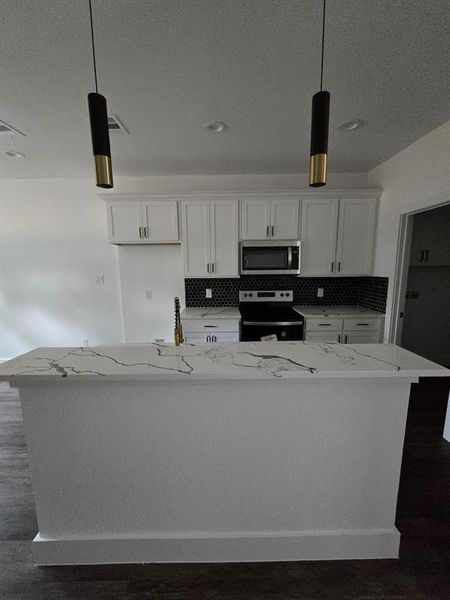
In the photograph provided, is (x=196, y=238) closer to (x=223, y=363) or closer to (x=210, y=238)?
(x=210, y=238)

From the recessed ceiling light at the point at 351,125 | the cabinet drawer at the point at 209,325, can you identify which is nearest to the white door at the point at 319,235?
the recessed ceiling light at the point at 351,125

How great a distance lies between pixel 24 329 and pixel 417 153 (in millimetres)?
5179

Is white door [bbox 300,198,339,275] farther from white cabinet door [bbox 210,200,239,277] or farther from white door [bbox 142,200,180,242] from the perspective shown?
white door [bbox 142,200,180,242]

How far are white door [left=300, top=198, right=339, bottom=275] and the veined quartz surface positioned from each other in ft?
6.23

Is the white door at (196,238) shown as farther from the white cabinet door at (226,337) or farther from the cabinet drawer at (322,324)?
the cabinet drawer at (322,324)

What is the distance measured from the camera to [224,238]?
3.00 metres

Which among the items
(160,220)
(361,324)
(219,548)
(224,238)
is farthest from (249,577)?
(160,220)

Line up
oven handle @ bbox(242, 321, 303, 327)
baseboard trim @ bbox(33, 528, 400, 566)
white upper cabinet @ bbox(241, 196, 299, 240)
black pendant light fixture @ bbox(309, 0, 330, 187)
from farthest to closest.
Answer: white upper cabinet @ bbox(241, 196, 299, 240) → oven handle @ bbox(242, 321, 303, 327) → baseboard trim @ bbox(33, 528, 400, 566) → black pendant light fixture @ bbox(309, 0, 330, 187)

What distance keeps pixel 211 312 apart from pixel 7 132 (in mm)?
2548

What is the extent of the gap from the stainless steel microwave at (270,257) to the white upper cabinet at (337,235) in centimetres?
14

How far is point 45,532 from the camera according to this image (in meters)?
1.21

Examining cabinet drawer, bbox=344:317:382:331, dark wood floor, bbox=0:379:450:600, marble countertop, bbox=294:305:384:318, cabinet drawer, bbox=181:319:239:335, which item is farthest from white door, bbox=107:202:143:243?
cabinet drawer, bbox=344:317:382:331

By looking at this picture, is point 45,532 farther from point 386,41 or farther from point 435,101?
point 435,101

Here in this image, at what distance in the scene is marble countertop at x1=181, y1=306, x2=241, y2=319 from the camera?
9.50 ft
